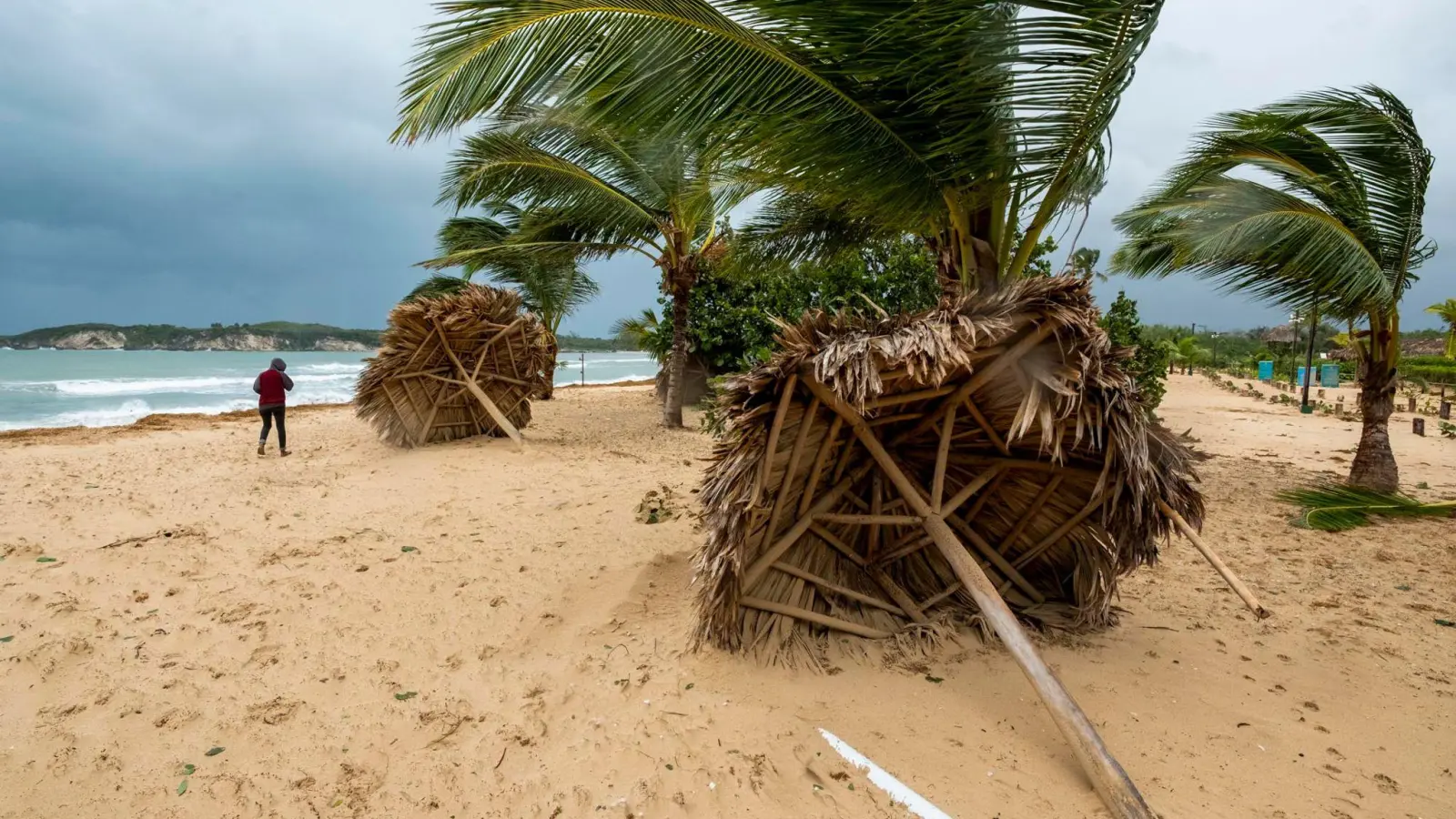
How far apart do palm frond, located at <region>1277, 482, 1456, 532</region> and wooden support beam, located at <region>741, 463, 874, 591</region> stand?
144 inches

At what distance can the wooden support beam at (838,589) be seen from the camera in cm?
340

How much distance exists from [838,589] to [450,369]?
733 cm

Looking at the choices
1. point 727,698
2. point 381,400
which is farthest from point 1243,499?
point 381,400

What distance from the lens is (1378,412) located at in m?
7.16

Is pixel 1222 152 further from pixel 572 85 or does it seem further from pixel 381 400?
pixel 381 400

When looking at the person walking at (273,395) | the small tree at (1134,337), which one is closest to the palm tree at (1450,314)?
the small tree at (1134,337)

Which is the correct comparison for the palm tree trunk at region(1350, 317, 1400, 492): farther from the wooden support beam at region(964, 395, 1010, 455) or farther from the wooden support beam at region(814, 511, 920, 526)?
the wooden support beam at region(814, 511, 920, 526)

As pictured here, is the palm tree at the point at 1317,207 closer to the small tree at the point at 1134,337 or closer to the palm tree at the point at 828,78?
the small tree at the point at 1134,337

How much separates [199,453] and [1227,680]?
1105 centimetres

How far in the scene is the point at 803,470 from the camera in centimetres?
347

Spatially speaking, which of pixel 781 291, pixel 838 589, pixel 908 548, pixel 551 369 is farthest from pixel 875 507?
pixel 551 369

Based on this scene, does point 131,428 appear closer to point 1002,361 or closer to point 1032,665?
point 1002,361

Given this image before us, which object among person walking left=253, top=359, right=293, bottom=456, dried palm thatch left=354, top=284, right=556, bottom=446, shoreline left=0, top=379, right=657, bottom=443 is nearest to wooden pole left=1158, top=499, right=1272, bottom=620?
dried palm thatch left=354, top=284, right=556, bottom=446

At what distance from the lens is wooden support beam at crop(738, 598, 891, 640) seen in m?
3.28
